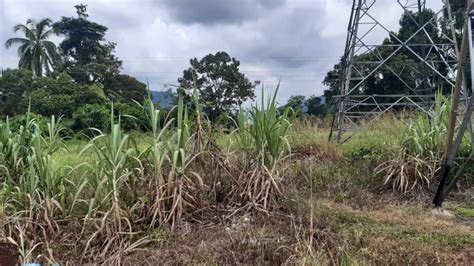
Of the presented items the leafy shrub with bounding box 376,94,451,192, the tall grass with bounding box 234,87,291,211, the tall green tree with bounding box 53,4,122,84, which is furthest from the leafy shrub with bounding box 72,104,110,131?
the tall green tree with bounding box 53,4,122,84

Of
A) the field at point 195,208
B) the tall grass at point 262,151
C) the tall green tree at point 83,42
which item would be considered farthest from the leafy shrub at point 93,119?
the tall green tree at point 83,42

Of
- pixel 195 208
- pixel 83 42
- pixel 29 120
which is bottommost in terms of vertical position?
pixel 195 208

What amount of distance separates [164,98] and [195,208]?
1.12 meters

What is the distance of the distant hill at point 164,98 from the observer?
3.84 metres

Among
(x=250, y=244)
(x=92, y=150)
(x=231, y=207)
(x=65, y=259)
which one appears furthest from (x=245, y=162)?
(x=65, y=259)

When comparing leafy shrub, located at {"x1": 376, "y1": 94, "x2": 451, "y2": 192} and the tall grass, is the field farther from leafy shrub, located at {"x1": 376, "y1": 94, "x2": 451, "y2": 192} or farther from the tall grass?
leafy shrub, located at {"x1": 376, "y1": 94, "x2": 451, "y2": 192}

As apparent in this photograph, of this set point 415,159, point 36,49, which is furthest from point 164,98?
point 36,49

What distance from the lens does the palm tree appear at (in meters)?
34.3

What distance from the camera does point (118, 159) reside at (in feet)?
11.0

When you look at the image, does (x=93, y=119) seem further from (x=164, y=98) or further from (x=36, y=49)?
(x=36, y=49)

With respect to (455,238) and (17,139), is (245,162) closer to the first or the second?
(455,238)

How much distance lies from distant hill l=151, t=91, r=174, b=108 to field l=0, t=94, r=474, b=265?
21 centimetres

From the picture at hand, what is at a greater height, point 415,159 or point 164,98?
point 164,98

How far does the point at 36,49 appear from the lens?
1361 inches
